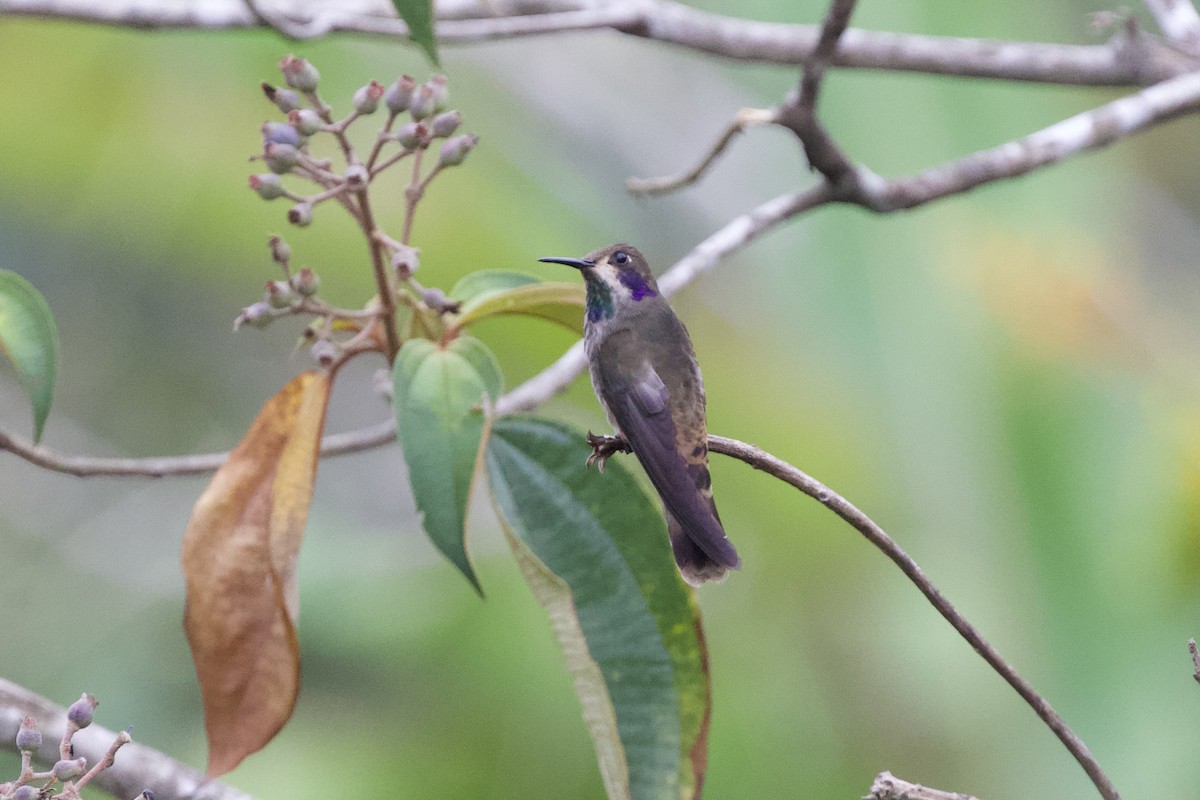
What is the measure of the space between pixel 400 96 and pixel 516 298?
313 millimetres

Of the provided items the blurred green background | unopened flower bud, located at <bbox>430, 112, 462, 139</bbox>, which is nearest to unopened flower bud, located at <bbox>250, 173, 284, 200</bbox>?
unopened flower bud, located at <bbox>430, 112, 462, 139</bbox>

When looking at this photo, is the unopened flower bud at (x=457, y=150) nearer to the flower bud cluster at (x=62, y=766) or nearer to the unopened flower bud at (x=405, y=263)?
the unopened flower bud at (x=405, y=263)

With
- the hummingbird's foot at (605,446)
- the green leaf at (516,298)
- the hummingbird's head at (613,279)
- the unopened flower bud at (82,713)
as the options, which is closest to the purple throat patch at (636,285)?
the hummingbird's head at (613,279)

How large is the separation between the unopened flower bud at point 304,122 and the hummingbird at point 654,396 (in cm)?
43

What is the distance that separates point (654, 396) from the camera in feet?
5.67

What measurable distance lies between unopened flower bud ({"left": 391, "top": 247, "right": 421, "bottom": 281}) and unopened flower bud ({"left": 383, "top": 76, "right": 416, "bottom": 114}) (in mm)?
182

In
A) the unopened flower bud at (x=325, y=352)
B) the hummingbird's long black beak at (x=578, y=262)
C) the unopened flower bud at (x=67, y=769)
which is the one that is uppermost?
the hummingbird's long black beak at (x=578, y=262)

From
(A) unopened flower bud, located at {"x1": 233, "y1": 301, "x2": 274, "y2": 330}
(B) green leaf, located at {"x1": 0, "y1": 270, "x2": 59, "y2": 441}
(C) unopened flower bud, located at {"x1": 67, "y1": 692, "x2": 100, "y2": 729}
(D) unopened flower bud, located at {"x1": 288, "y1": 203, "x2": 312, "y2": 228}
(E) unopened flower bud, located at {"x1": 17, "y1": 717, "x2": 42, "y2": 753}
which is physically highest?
(D) unopened flower bud, located at {"x1": 288, "y1": 203, "x2": 312, "y2": 228}

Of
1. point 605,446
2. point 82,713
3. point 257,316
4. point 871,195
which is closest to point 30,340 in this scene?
point 257,316

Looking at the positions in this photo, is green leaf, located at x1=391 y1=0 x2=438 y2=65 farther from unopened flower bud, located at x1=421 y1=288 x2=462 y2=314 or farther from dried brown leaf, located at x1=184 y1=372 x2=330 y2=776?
dried brown leaf, located at x1=184 y1=372 x2=330 y2=776

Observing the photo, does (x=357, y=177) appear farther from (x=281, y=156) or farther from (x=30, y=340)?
(x=30, y=340)

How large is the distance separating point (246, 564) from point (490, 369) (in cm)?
41

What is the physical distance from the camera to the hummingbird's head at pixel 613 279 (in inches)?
76.1

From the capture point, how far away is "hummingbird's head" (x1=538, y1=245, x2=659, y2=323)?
1.93 metres
